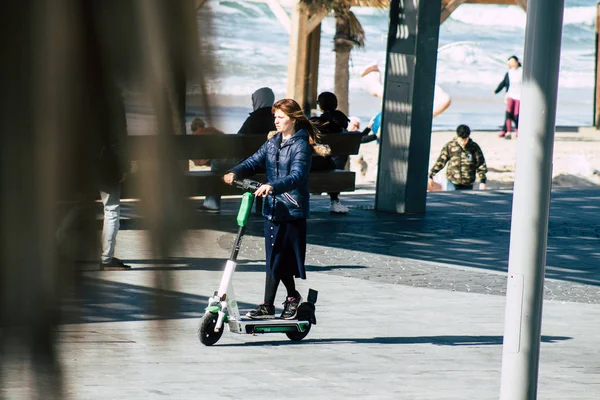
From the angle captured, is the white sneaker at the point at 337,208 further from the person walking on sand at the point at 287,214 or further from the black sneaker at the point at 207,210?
the black sneaker at the point at 207,210

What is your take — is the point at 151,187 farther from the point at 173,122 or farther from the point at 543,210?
the point at 543,210

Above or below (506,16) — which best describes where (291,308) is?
below

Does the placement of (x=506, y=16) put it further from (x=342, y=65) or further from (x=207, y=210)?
(x=207, y=210)

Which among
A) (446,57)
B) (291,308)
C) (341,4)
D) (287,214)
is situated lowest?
(291,308)

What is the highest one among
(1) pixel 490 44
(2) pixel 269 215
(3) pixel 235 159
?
(1) pixel 490 44

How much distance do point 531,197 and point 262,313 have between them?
2981 mm

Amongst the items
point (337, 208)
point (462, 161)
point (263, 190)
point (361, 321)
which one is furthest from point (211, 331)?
point (462, 161)

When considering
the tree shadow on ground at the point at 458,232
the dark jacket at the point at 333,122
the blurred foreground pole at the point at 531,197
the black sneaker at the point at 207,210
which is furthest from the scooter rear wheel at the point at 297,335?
the black sneaker at the point at 207,210

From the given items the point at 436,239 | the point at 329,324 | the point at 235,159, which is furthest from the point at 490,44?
the point at 235,159

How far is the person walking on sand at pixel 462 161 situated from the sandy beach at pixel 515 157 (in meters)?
2.08

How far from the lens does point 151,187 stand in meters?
1.11

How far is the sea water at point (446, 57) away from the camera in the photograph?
1055 millimetres

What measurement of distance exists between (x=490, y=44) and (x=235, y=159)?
64.9 m

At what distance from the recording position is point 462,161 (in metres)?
15.6
